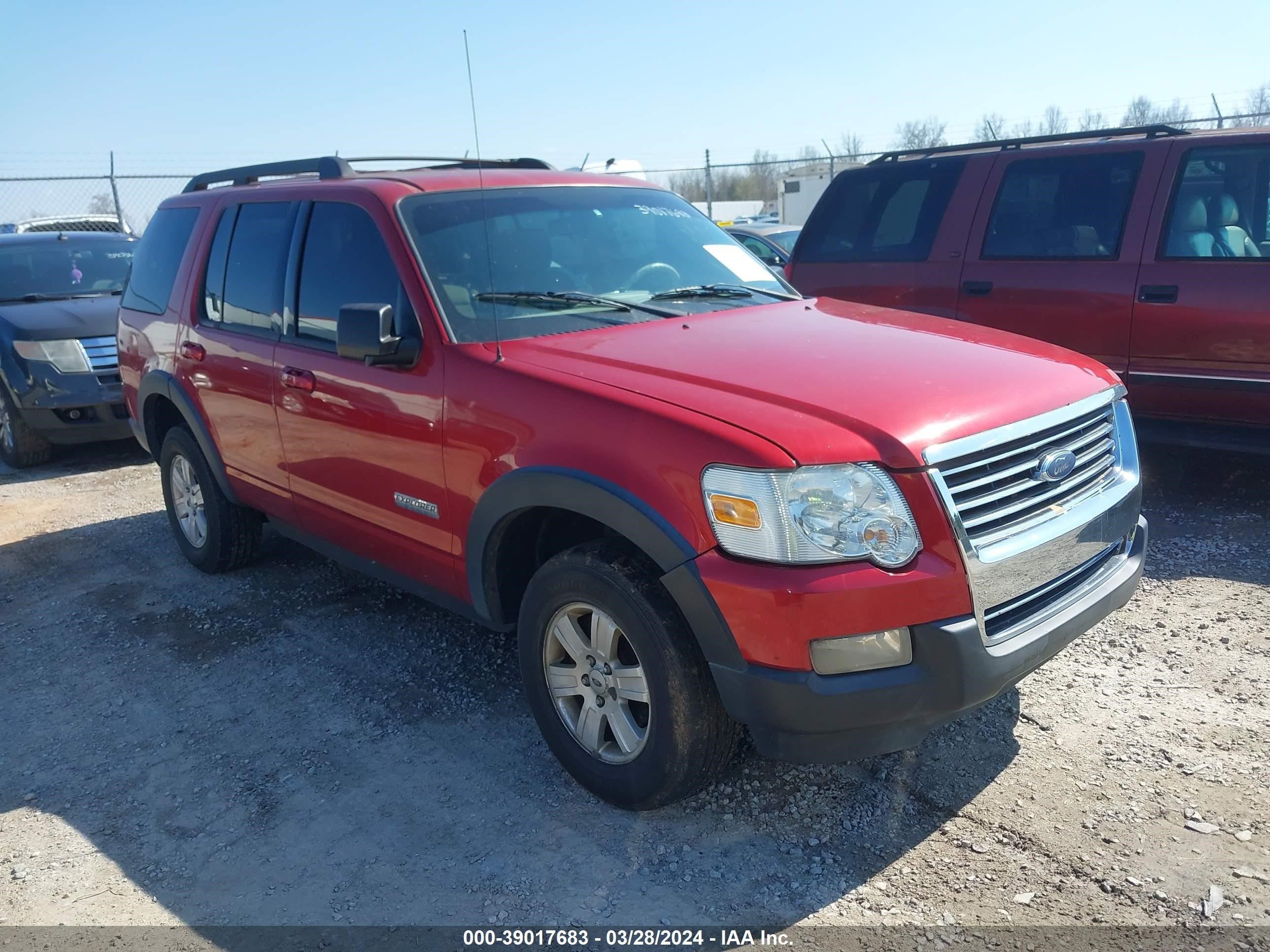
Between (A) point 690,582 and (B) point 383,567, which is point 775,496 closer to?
(A) point 690,582

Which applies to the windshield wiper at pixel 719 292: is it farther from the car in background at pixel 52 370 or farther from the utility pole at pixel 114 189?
the utility pole at pixel 114 189

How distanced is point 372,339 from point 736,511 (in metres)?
1.47

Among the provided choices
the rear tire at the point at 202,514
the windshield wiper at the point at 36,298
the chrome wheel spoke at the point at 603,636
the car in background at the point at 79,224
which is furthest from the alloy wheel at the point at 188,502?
the car in background at the point at 79,224

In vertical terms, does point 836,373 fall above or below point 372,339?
below

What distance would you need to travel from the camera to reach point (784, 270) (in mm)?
7512

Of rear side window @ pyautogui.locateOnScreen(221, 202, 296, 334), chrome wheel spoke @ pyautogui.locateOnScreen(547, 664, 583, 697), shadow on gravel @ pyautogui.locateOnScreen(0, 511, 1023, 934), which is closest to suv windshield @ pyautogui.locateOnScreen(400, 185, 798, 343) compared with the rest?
rear side window @ pyautogui.locateOnScreen(221, 202, 296, 334)

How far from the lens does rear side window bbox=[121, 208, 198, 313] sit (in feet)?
17.4

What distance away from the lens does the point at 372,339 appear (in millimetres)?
3408

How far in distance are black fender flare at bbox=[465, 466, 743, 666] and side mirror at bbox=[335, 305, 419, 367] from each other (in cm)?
60

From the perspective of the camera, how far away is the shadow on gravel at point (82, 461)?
8.23m

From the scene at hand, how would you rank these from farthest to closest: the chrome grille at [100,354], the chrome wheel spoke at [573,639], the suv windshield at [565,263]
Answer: the chrome grille at [100,354]
the suv windshield at [565,263]
the chrome wheel spoke at [573,639]

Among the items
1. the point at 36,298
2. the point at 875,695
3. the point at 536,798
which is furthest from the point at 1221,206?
the point at 36,298

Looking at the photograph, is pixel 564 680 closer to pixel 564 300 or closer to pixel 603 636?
pixel 603 636

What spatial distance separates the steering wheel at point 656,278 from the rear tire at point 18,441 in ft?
20.4
